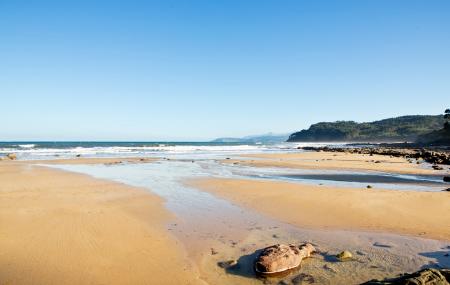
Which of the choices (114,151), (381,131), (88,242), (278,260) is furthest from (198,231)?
(381,131)

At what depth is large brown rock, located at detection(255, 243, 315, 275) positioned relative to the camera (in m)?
6.20

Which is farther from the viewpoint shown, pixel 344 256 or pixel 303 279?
pixel 344 256

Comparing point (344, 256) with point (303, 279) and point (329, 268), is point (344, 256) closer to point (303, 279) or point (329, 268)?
point (329, 268)

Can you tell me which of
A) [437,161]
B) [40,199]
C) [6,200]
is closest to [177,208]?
[40,199]

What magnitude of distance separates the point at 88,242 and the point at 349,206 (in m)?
8.02

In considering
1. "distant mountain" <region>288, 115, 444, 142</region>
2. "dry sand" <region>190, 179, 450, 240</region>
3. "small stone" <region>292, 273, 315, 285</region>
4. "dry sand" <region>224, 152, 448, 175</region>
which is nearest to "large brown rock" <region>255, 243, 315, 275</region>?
"small stone" <region>292, 273, 315, 285</region>

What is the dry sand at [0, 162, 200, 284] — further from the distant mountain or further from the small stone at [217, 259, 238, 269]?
the distant mountain

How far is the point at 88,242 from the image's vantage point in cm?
792

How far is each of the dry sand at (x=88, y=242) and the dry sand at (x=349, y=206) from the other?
3.50 metres

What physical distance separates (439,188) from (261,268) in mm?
12855

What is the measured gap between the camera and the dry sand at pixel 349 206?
9.54 m

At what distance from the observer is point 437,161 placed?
3108cm

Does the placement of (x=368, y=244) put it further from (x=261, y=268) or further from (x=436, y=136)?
(x=436, y=136)

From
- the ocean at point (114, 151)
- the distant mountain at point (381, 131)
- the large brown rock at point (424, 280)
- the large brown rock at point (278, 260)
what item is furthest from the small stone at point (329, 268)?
the distant mountain at point (381, 131)
